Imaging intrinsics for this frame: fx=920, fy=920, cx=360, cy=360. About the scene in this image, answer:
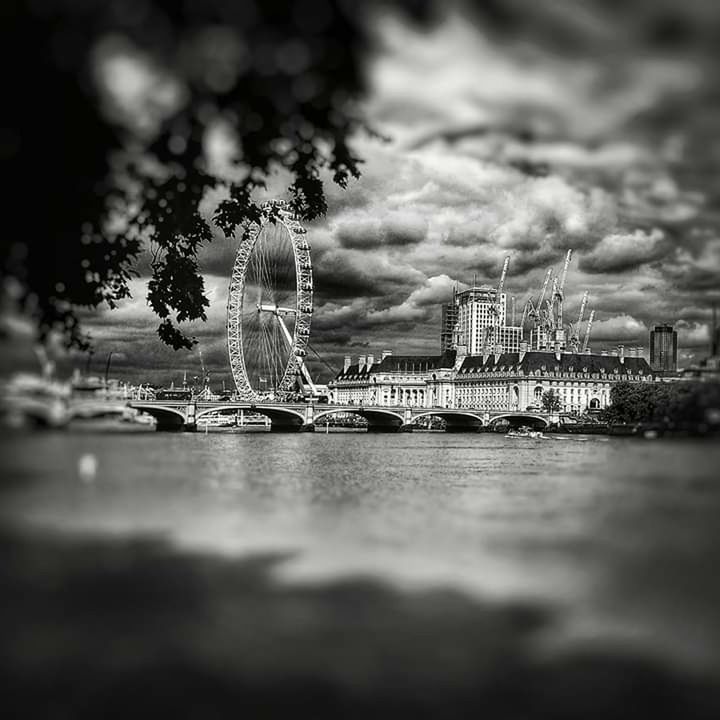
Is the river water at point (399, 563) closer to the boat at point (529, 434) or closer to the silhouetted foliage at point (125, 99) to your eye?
the silhouetted foliage at point (125, 99)

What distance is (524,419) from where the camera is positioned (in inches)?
5714

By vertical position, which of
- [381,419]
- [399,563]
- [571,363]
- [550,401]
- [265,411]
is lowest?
[381,419]

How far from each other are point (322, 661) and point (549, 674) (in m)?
0.89

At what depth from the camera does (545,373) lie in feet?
602

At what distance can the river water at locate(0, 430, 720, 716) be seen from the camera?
3783mm

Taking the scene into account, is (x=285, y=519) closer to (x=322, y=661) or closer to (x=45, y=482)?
(x=45, y=482)

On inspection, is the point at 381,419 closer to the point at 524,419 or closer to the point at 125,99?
the point at 524,419

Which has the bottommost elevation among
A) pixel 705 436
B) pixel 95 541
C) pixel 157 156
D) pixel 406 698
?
pixel 406 698

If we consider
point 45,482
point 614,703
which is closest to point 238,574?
point 45,482

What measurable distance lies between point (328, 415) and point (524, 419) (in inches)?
1454

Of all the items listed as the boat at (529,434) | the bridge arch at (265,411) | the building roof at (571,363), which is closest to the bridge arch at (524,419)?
the boat at (529,434)

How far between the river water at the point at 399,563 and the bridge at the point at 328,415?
68893 mm

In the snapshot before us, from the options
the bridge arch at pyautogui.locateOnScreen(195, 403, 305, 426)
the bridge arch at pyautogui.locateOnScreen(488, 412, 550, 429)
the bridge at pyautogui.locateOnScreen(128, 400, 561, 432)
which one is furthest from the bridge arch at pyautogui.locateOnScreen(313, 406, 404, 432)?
the bridge arch at pyautogui.locateOnScreen(488, 412, 550, 429)

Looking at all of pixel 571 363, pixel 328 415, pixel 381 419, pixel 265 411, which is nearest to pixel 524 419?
pixel 381 419
